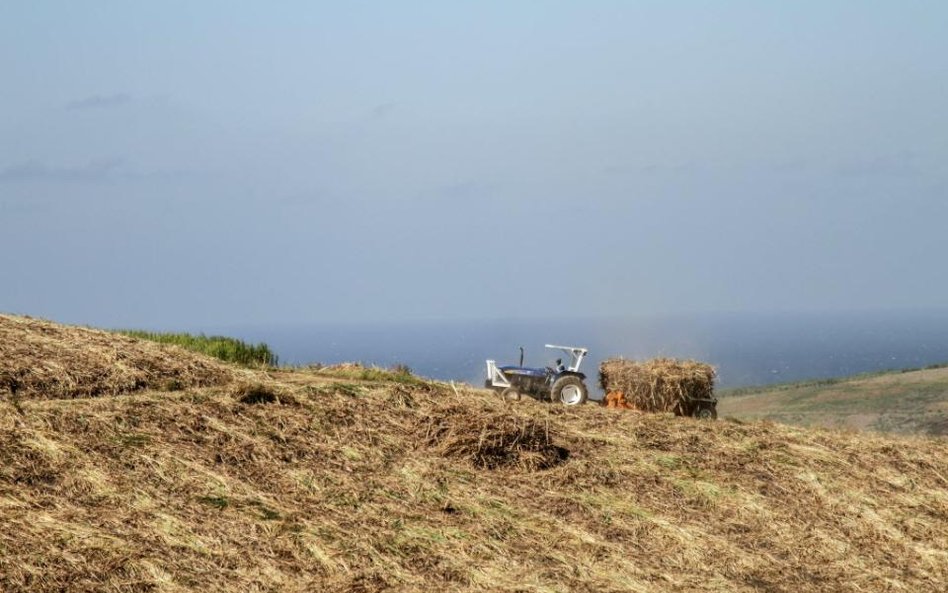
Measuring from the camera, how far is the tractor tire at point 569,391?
17.3 m

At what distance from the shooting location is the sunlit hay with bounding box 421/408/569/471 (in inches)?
460

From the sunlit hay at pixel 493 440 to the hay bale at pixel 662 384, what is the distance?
4973 mm

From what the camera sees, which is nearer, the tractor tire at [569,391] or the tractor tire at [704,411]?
the tractor tire at [569,391]

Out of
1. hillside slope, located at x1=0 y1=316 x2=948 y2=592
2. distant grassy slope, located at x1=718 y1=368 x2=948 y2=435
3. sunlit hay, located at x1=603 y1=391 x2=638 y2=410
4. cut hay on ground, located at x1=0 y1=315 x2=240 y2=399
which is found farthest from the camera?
distant grassy slope, located at x1=718 y1=368 x2=948 y2=435

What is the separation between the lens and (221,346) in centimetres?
1595

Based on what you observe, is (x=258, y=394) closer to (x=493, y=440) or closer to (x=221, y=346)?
(x=493, y=440)

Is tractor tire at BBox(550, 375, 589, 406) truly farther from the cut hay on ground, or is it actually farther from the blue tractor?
the cut hay on ground

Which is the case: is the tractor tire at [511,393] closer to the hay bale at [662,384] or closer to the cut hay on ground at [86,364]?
the hay bale at [662,384]

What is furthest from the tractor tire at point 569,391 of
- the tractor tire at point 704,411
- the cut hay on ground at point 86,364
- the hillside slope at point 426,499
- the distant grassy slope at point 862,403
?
the cut hay on ground at point 86,364

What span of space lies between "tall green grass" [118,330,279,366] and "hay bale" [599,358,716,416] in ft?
17.4

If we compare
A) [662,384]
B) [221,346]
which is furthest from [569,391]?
[221,346]

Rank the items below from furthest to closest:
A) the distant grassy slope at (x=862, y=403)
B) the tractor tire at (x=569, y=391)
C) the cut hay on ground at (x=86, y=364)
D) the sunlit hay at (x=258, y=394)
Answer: the distant grassy slope at (x=862, y=403)
the tractor tire at (x=569, y=391)
the sunlit hay at (x=258, y=394)
the cut hay on ground at (x=86, y=364)

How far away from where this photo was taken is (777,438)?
14.1 m

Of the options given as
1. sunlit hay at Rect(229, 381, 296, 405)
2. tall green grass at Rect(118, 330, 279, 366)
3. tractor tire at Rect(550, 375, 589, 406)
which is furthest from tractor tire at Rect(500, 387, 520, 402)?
sunlit hay at Rect(229, 381, 296, 405)
